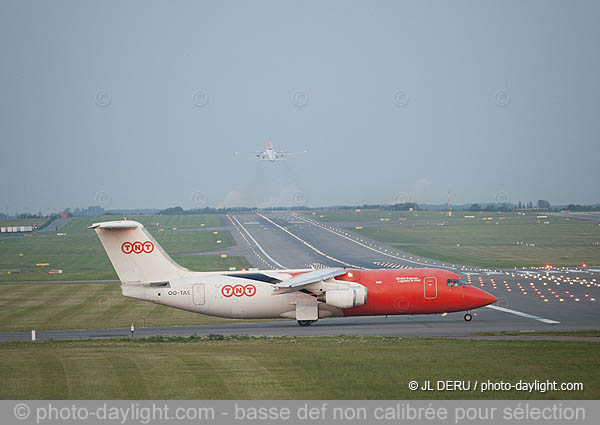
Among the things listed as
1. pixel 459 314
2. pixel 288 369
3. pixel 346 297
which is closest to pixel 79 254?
pixel 459 314

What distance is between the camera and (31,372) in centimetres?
2205

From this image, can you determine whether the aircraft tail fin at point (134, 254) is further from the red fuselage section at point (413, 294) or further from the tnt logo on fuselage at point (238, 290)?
the red fuselage section at point (413, 294)

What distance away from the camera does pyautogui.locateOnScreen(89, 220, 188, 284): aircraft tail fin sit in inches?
1510

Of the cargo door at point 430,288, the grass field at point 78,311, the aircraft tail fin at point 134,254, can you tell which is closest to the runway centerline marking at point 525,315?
the cargo door at point 430,288

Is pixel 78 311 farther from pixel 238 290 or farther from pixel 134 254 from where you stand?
pixel 238 290

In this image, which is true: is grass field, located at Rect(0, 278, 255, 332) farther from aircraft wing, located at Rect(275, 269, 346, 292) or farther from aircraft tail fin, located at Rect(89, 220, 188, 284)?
aircraft wing, located at Rect(275, 269, 346, 292)

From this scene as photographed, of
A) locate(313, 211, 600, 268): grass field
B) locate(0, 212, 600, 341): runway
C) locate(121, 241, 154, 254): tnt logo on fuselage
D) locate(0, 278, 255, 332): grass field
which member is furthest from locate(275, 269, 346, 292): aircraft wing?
locate(313, 211, 600, 268): grass field

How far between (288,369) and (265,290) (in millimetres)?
16526

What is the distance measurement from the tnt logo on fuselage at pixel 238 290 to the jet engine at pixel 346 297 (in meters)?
4.20

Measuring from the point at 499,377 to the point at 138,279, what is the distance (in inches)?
919

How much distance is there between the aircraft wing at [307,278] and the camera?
3697 centimetres

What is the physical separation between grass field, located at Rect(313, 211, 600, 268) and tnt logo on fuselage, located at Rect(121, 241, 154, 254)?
4553cm
